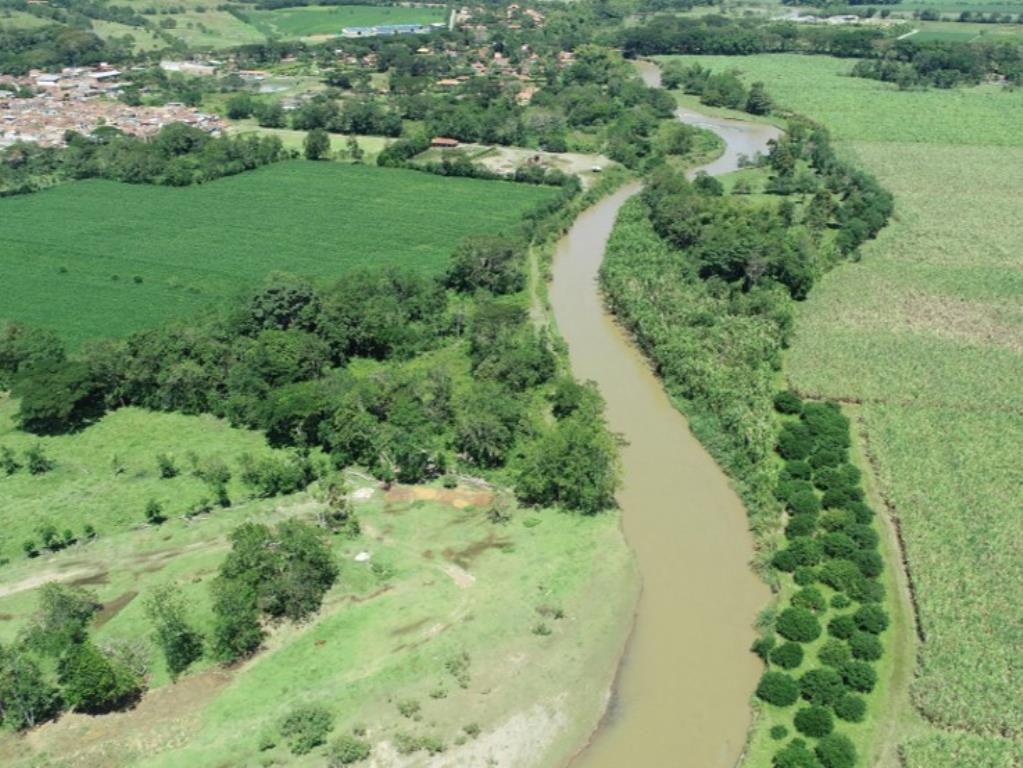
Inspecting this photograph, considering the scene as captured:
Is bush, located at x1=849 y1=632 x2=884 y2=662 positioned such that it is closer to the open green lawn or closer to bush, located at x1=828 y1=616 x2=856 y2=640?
bush, located at x1=828 y1=616 x2=856 y2=640

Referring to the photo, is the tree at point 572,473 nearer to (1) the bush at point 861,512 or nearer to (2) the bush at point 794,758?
(1) the bush at point 861,512

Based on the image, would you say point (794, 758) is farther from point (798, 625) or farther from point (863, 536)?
point (863, 536)

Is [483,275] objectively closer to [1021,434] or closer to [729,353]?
[729,353]

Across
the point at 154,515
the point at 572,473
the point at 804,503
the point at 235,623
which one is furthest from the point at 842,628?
the point at 154,515

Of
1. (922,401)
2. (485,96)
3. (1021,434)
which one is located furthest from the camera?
(485,96)

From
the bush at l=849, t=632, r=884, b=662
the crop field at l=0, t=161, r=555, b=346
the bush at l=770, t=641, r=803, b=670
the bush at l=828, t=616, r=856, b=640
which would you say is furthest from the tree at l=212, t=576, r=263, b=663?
the crop field at l=0, t=161, r=555, b=346

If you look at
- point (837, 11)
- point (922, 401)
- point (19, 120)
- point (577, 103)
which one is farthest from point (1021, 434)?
point (837, 11)

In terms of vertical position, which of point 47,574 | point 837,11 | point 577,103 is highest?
point 837,11
